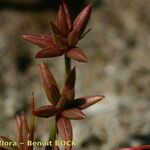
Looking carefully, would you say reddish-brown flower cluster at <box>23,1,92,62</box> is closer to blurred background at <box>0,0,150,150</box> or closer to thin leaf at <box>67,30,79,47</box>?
thin leaf at <box>67,30,79,47</box>

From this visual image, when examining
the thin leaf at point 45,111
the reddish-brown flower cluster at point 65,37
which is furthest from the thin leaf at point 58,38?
the thin leaf at point 45,111

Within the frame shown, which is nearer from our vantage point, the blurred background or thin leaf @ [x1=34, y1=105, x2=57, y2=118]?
thin leaf @ [x1=34, y1=105, x2=57, y2=118]

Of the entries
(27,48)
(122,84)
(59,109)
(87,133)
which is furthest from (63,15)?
(27,48)

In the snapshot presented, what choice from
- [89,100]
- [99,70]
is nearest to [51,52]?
[89,100]

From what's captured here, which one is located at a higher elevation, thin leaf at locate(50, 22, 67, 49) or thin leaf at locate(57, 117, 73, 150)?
thin leaf at locate(50, 22, 67, 49)

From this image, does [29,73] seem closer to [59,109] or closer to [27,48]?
[27,48]

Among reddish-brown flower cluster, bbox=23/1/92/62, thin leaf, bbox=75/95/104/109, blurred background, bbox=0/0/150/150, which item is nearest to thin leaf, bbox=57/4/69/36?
reddish-brown flower cluster, bbox=23/1/92/62

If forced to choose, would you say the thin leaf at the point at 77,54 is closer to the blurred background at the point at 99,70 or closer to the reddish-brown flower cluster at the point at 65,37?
the reddish-brown flower cluster at the point at 65,37
